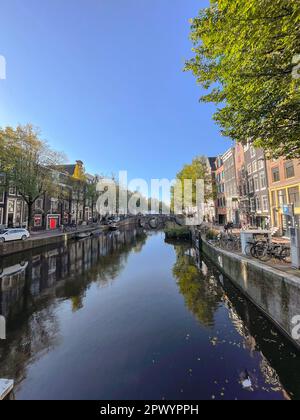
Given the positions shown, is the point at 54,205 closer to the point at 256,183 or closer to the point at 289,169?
the point at 256,183

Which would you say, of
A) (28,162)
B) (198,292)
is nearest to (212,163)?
(28,162)

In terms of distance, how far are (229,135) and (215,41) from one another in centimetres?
337

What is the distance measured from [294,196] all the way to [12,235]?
98.9ft

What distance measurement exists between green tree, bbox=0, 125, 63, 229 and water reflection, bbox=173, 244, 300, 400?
22465 millimetres

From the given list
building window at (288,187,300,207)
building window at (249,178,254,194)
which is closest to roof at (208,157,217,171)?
building window at (249,178,254,194)

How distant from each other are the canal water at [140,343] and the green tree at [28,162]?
15.2 metres

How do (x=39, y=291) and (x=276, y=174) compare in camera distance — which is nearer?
(x=39, y=291)

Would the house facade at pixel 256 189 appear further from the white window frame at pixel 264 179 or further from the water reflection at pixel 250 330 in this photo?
the water reflection at pixel 250 330

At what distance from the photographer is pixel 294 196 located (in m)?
20.6

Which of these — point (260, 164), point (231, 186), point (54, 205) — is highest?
point (260, 164)

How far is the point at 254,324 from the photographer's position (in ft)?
28.0

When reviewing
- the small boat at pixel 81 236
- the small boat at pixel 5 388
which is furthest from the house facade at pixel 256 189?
the small boat at pixel 81 236

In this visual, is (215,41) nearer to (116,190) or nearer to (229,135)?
(229,135)

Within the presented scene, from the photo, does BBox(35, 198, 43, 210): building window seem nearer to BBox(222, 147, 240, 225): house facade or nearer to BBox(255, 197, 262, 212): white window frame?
BBox(222, 147, 240, 225): house facade
